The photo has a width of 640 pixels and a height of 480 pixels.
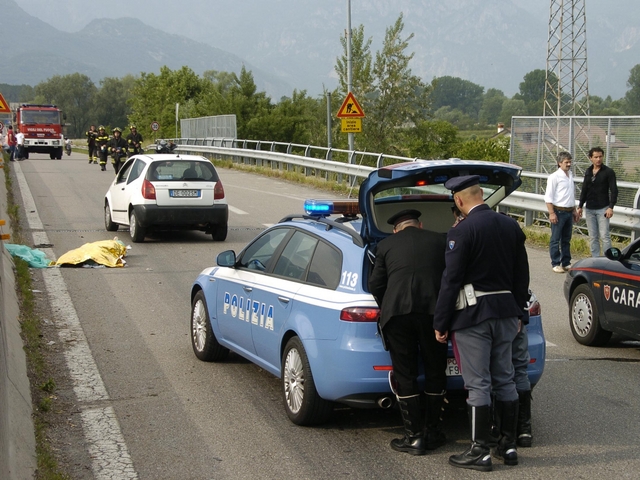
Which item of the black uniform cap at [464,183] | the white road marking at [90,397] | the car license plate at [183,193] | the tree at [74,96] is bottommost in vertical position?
the white road marking at [90,397]

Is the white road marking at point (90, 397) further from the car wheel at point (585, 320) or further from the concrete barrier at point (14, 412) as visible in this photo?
the car wheel at point (585, 320)

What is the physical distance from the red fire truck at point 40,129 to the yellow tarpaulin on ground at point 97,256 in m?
36.4

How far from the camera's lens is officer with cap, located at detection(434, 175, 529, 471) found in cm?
508

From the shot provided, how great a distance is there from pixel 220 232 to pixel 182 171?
4.17ft

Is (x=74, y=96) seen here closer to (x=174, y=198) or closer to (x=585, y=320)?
(x=174, y=198)

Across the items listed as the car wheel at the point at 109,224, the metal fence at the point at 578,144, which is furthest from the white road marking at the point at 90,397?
the metal fence at the point at 578,144

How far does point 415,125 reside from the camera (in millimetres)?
60125

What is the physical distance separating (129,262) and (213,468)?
8.82 meters

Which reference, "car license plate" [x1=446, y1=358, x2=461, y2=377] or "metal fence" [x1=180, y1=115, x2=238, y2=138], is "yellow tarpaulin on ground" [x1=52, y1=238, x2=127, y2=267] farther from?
"metal fence" [x1=180, y1=115, x2=238, y2=138]

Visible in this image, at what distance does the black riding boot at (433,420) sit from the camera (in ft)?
18.0

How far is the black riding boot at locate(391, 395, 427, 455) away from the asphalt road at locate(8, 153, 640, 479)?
0.25 feet

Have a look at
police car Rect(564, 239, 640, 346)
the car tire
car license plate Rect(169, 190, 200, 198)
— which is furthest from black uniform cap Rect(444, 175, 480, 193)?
car license plate Rect(169, 190, 200, 198)

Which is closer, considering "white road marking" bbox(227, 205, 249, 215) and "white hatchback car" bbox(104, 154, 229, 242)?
"white hatchback car" bbox(104, 154, 229, 242)

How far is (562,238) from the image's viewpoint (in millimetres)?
13438
